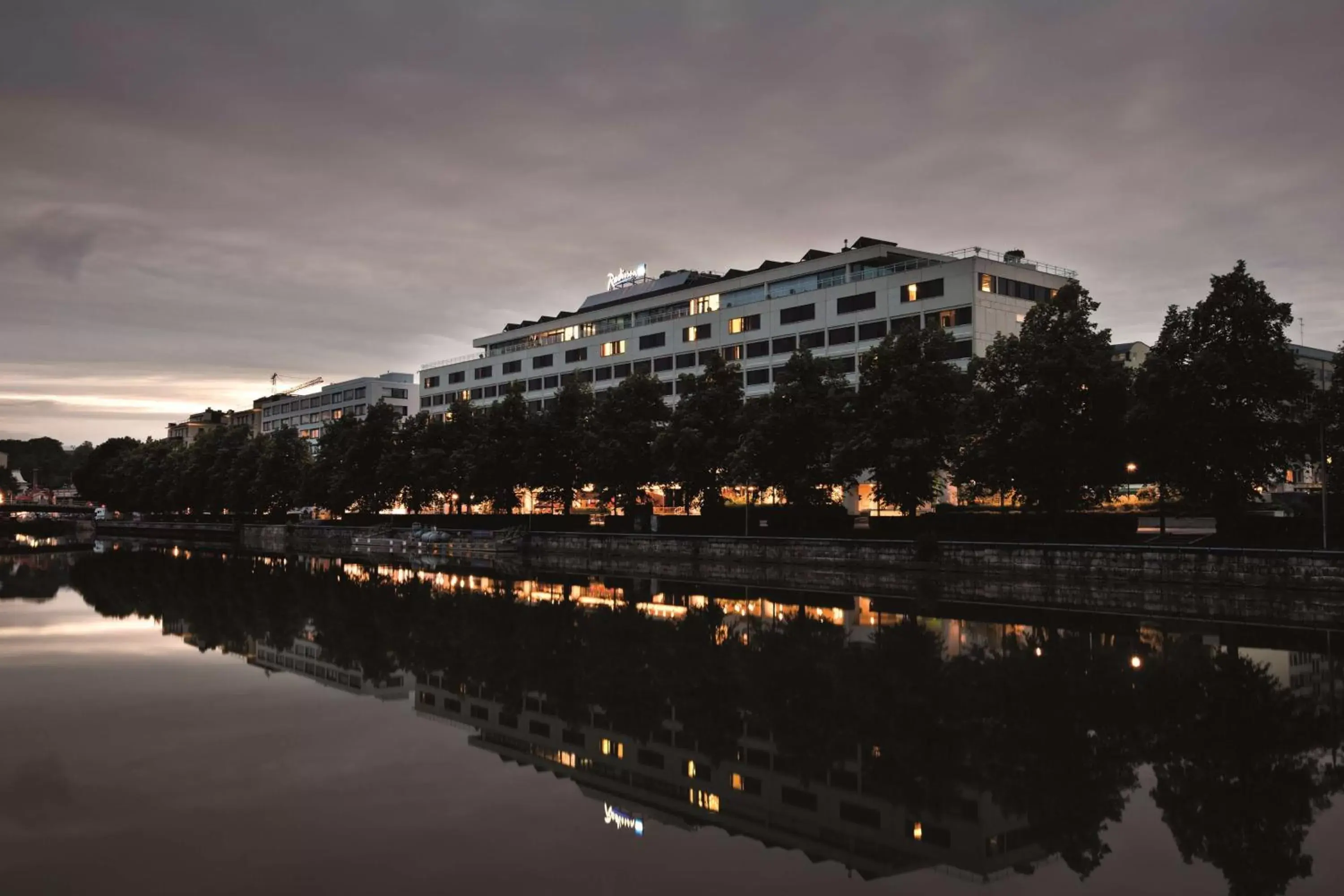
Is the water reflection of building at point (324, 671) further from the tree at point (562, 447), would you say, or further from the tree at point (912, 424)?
the tree at point (562, 447)

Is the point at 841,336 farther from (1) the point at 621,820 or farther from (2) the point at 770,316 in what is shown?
(1) the point at 621,820

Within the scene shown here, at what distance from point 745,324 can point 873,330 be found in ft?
61.7

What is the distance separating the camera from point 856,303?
327ft

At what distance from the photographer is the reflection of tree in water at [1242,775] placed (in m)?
11.5

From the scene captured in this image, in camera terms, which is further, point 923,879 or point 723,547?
point 723,547

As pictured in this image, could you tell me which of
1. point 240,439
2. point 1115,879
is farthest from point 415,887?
point 240,439

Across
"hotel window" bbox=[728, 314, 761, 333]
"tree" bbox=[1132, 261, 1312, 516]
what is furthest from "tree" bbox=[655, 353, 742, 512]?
"tree" bbox=[1132, 261, 1312, 516]

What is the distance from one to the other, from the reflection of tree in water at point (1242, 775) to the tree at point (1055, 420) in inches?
1329

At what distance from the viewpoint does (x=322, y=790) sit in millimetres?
13938

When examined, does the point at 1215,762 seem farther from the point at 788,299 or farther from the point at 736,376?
the point at 788,299

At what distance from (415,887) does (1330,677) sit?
22.8 m

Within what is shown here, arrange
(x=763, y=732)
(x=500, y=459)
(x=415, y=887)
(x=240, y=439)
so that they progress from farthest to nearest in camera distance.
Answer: (x=240, y=439)
(x=500, y=459)
(x=763, y=732)
(x=415, y=887)

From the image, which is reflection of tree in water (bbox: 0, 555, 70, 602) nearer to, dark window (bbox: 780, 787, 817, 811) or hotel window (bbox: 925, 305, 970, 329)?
dark window (bbox: 780, 787, 817, 811)

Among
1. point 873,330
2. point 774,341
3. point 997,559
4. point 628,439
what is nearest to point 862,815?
point 997,559
